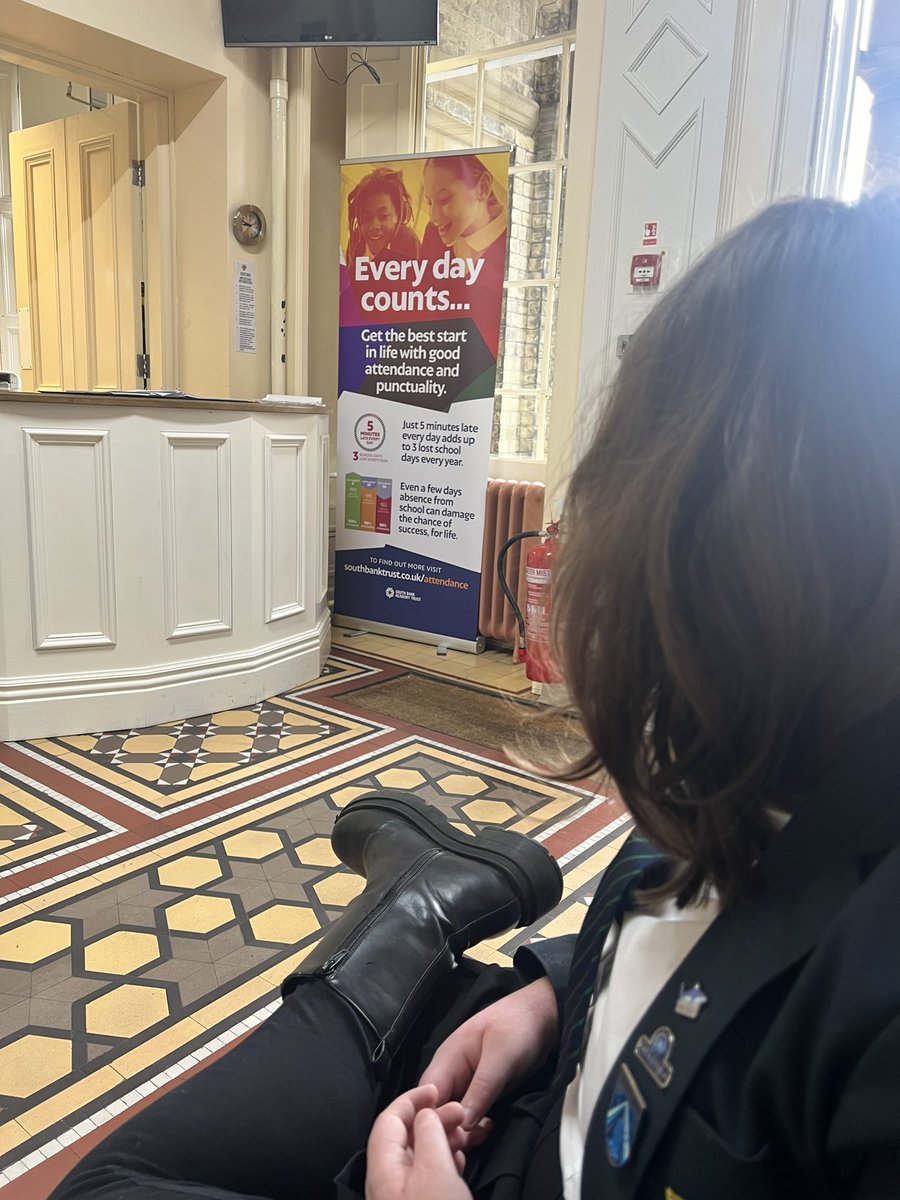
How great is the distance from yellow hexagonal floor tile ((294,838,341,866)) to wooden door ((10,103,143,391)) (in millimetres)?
2844

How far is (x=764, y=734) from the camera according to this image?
0.45 metres

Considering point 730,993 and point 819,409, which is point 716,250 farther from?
point 730,993

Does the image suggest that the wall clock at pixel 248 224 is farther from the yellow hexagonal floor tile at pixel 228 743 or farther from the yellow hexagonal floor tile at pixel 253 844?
the yellow hexagonal floor tile at pixel 253 844

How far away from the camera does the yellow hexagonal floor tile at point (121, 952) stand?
5.86ft

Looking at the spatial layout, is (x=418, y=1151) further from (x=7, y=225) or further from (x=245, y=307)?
(x=7, y=225)

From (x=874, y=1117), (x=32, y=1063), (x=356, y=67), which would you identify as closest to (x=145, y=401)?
(x=32, y=1063)

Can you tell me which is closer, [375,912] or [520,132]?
[375,912]

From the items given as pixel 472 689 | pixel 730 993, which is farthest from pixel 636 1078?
pixel 472 689

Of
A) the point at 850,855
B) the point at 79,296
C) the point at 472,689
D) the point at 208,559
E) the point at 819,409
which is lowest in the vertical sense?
the point at 472,689

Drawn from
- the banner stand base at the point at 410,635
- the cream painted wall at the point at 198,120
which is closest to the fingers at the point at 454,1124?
the banner stand base at the point at 410,635

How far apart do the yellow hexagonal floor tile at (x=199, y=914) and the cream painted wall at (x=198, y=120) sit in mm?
2811

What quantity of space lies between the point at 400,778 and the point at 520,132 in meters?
3.21

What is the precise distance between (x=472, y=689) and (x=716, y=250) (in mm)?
3242

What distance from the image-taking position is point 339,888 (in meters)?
2.10
